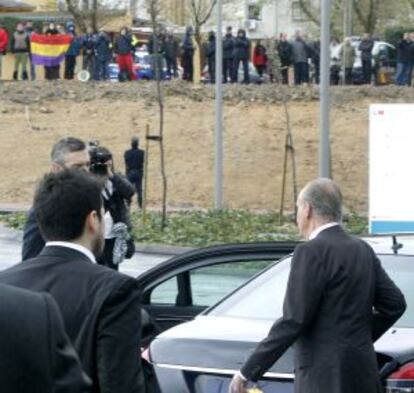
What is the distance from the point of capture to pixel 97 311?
488cm

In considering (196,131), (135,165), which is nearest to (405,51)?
(196,131)

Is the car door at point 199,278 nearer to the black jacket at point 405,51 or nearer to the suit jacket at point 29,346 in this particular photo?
the suit jacket at point 29,346

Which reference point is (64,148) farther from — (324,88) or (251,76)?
(251,76)

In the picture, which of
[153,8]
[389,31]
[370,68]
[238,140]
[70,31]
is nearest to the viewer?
[153,8]

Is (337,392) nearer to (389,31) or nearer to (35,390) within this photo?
(35,390)

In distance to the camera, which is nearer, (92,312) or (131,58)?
(92,312)

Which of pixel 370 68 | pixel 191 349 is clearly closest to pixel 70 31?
pixel 370 68

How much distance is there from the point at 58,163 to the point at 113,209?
1612 millimetres

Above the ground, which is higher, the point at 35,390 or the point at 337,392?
the point at 35,390

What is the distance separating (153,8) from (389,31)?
3374 cm

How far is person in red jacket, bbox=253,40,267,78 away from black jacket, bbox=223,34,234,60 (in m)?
2.10

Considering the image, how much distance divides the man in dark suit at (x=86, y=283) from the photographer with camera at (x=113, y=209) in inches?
159

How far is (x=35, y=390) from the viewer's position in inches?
143

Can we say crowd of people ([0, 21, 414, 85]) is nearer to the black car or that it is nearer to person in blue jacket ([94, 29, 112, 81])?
person in blue jacket ([94, 29, 112, 81])
